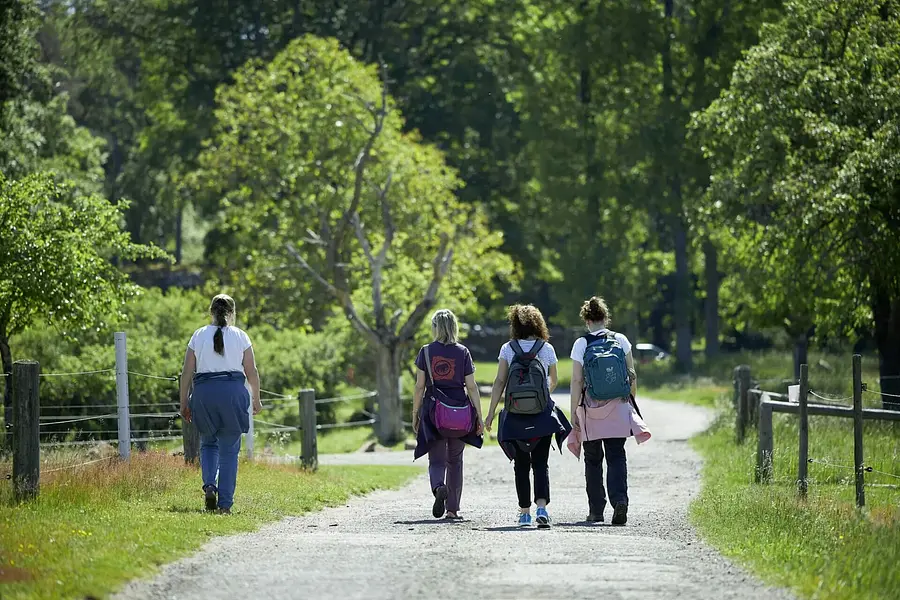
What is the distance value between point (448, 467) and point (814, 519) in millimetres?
3249

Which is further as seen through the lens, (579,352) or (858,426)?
(858,426)

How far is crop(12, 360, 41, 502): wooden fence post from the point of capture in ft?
41.1

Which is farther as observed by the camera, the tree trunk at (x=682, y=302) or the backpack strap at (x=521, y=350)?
the tree trunk at (x=682, y=302)

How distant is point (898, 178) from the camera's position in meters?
24.1

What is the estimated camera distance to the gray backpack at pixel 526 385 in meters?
12.5

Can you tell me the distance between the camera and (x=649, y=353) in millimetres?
73562

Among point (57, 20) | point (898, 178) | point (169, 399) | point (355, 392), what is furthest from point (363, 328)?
point (57, 20)

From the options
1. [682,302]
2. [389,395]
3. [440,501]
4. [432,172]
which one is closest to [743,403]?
[440,501]

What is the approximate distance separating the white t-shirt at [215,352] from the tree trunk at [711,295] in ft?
144

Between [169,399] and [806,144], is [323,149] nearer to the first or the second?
[169,399]

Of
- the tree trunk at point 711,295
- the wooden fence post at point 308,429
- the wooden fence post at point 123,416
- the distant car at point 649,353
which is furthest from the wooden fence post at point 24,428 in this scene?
the distant car at point 649,353

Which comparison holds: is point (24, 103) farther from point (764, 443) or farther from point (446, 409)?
point (446, 409)

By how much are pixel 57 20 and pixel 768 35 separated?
34.9 meters

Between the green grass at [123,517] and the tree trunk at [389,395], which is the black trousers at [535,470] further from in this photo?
the tree trunk at [389,395]
